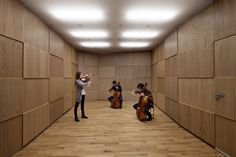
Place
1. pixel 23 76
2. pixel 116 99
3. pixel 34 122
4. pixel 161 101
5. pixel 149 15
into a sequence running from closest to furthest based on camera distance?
pixel 23 76
pixel 34 122
pixel 149 15
pixel 161 101
pixel 116 99

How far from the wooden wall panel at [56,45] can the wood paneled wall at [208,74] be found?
393 cm

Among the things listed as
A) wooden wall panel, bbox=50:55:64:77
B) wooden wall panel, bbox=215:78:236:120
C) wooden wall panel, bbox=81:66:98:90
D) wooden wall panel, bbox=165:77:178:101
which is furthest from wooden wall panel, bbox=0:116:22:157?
wooden wall panel, bbox=81:66:98:90

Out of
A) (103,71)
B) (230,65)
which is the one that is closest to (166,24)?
(230,65)

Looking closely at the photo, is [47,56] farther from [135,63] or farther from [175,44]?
[135,63]

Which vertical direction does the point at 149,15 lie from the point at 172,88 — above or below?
above

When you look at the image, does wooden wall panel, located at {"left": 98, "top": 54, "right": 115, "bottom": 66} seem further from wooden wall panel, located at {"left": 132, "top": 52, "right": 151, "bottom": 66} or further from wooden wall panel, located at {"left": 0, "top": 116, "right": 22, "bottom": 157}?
wooden wall panel, located at {"left": 0, "top": 116, "right": 22, "bottom": 157}

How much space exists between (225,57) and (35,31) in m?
4.14

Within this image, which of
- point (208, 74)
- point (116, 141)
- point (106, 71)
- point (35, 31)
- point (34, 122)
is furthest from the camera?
point (106, 71)

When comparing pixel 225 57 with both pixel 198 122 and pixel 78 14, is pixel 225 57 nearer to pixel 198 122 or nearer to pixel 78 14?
pixel 198 122

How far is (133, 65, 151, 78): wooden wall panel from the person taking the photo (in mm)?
10922

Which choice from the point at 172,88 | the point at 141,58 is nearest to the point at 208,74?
the point at 172,88

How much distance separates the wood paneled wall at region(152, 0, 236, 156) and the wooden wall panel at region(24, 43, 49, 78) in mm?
3815

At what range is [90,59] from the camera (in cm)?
1109

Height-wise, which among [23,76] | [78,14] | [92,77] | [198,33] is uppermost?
[78,14]
